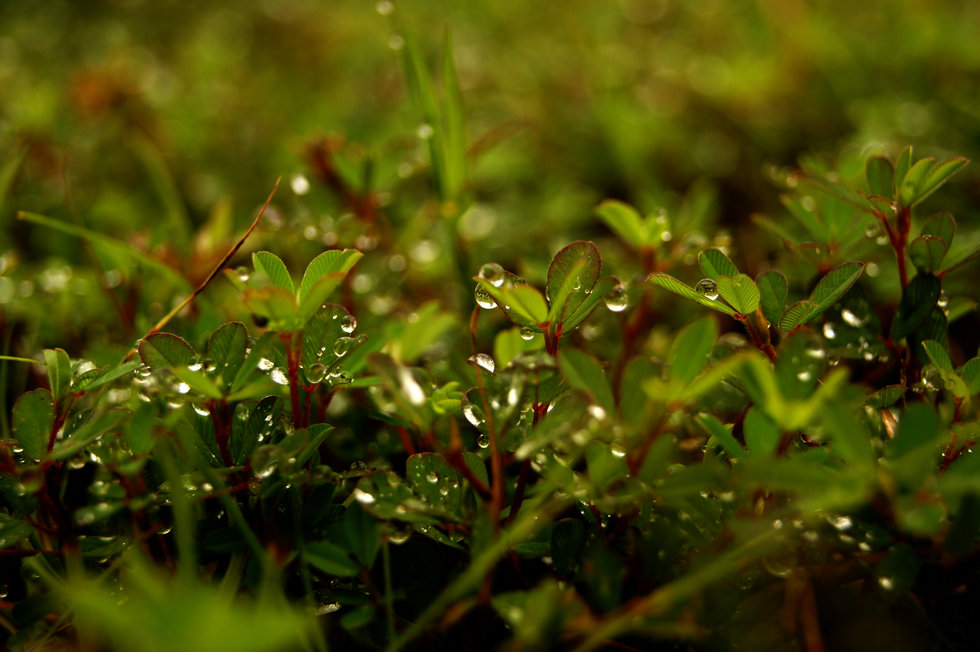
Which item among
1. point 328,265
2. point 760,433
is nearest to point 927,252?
point 760,433

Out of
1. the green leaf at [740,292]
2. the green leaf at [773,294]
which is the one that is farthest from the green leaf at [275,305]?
the green leaf at [773,294]

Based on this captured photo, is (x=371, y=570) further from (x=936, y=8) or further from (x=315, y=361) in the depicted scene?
(x=936, y=8)

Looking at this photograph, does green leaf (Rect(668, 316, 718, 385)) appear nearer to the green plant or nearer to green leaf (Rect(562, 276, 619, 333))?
the green plant

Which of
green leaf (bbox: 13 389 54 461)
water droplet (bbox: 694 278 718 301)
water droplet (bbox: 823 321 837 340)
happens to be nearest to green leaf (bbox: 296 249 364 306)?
green leaf (bbox: 13 389 54 461)

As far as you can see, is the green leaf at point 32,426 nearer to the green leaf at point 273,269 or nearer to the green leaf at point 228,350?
the green leaf at point 228,350

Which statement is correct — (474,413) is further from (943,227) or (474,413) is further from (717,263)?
(943,227)

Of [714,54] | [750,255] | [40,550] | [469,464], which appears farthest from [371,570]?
[714,54]

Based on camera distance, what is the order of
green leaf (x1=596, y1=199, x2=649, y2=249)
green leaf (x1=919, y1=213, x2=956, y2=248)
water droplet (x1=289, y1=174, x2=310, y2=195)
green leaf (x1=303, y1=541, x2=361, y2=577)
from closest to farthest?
green leaf (x1=303, y1=541, x2=361, y2=577) → green leaf (x1=919, y1=213, x2=956, y2=248) → green leaf (x1=596, y1=199, x2=649, y2=249) → water droplet (x1=289, y1=174, x2=310, y2=195)
